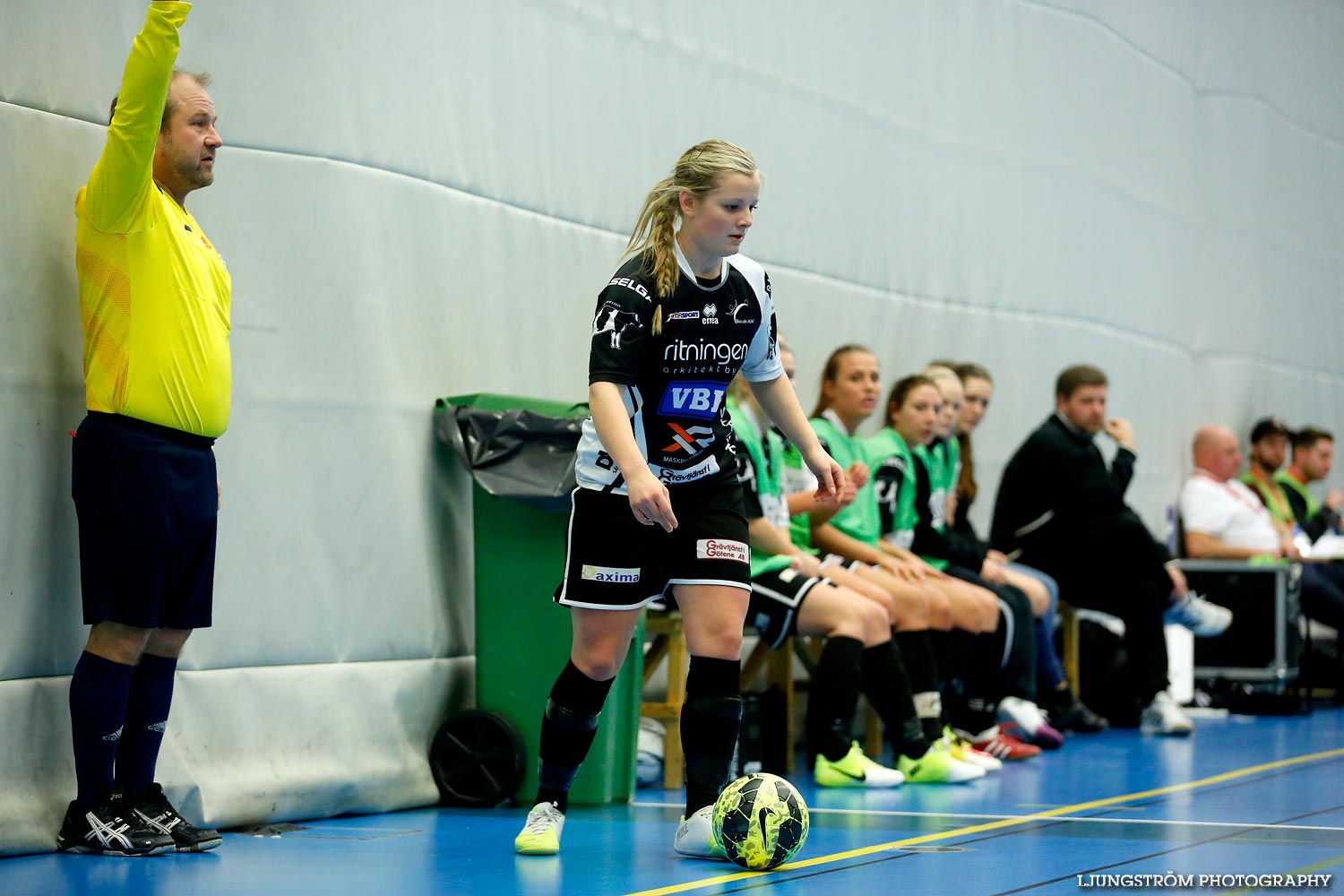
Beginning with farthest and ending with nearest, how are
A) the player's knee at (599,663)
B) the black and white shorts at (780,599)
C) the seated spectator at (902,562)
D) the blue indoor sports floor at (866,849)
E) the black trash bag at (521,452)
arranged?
the seated spectator at (902,562) → the black and white shorts at (780,599) → the black trash bag at (521,452) → the player's knee at (599,663) → the blue indoor sports floor at (866,849)

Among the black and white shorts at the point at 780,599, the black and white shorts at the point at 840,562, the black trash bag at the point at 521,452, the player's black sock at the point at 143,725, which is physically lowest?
the player's black sock at the point at 143,725

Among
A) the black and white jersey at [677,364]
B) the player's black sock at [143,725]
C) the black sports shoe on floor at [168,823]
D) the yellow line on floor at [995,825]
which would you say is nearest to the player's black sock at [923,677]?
the yellow line on floor at [995,825]

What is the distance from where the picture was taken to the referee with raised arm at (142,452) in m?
4.27

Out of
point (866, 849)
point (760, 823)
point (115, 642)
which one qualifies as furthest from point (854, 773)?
point (115, 642)

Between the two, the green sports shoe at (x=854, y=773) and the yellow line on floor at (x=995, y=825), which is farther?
the green sports shoe at (x=854, y=773)

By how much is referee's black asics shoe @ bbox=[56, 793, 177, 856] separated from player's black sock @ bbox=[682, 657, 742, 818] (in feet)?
4.69

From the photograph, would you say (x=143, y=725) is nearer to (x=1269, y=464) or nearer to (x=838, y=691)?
(x=838, y=691)

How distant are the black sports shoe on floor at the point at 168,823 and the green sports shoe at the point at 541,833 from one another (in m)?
0.86

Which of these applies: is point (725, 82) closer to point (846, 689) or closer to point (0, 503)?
point (846, 689)

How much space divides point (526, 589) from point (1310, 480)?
28.8ft

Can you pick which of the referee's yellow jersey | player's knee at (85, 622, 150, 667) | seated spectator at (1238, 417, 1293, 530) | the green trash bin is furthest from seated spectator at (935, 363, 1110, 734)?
player's knee at (85, 622, 150, 667)

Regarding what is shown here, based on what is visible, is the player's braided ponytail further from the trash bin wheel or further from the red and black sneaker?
the red and black sneaker

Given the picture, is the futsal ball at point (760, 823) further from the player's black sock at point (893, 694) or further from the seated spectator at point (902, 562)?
the seated spectator at point (902, 562)

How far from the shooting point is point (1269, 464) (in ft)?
39.1
